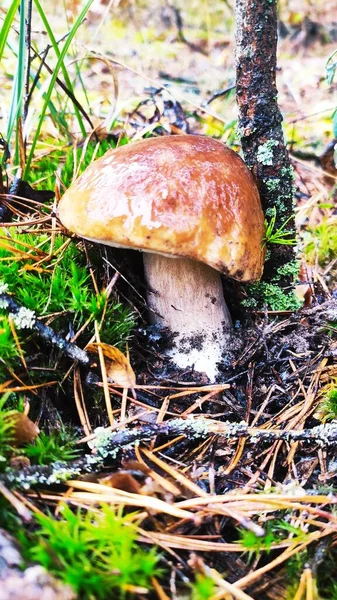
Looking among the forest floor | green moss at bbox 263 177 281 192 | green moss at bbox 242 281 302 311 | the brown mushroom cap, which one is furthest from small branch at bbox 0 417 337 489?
green moss at bbox 263 177 281 192

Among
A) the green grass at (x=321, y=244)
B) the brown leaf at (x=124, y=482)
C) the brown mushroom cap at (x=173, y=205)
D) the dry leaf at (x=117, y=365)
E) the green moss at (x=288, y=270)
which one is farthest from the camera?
the green grass at (x=321, y=244)

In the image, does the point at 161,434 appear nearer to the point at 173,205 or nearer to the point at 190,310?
the point at 190,310

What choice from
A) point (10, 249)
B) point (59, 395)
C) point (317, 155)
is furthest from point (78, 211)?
point (317, 155)

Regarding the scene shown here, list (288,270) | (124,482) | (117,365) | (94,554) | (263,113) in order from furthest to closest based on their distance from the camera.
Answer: (288,270)
(263,113)
(117,365)
(124,482)
(94,554)

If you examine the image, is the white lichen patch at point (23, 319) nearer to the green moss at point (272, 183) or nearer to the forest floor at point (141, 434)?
the forest floor at point (141, 434)

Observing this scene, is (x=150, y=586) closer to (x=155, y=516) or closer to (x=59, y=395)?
→ (x=155, y=516)

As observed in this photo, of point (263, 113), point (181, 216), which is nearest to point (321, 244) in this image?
point (263, 113)

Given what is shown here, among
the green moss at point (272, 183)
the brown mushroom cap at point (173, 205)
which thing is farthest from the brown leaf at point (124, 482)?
the green moss at point (272, 183)

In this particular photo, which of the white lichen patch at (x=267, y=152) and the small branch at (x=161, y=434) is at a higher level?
the white lichen patch at (x=267, y=152)
